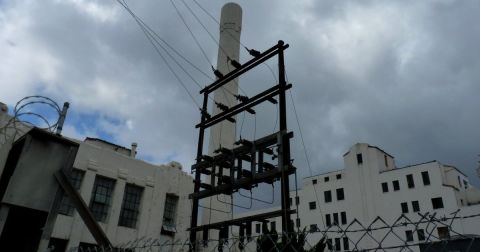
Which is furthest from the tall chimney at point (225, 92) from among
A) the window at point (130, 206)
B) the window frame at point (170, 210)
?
the window at point (130, 206)

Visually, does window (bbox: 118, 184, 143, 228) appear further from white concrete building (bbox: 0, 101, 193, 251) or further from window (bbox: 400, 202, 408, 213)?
window (bbox: 400, 202, 408, 213)

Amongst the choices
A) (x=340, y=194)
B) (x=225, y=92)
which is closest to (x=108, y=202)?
(x=225, y=92)

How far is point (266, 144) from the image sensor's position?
13617mm

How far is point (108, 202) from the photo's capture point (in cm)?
2158

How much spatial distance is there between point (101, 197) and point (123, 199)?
1.34 meters

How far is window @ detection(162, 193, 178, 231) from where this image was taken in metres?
24.0

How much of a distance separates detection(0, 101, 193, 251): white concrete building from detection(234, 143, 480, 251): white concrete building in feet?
85.1

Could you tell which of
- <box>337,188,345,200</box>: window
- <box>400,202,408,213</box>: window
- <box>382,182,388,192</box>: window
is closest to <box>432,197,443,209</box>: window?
<box>400,202,408,213</box>: window

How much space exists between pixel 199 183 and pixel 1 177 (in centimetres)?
790

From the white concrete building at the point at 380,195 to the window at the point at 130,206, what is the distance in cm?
2802

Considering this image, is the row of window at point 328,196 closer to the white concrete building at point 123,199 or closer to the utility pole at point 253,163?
the white concrete building at point 123,199

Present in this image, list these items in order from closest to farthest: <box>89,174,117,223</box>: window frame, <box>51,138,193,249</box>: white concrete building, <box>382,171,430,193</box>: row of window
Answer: <box>51,138,193,249</box>: white concrete building → <box>89,174,117,223</box>: window frame → <box>382,171,430,193</box>: row of window

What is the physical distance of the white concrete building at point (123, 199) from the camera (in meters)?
20.1

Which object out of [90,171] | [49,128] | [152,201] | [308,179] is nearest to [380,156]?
[308,179]
